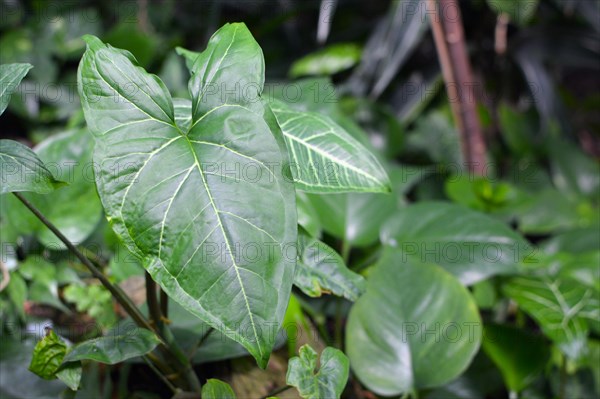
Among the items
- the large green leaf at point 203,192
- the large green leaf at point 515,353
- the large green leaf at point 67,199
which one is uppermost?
the large green leaf at point 203,192

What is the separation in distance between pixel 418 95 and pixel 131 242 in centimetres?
167

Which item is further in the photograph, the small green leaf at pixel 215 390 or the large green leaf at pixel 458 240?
the large green leaf at pixel 458 240

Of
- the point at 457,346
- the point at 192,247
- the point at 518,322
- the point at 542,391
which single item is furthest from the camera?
the point at 518,322

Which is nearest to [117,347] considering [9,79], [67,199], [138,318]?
[138,318]

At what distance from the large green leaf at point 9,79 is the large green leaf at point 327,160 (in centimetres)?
33

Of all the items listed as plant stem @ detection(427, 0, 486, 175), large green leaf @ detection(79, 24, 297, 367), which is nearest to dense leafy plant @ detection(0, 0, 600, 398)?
large green leaf @ detection(79, 24, 297, 367)

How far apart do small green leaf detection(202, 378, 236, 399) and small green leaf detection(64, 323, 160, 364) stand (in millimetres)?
88

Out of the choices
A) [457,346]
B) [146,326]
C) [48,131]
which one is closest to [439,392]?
[457,346]

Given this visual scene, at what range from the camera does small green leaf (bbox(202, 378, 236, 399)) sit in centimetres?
69

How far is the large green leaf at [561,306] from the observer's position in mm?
1041

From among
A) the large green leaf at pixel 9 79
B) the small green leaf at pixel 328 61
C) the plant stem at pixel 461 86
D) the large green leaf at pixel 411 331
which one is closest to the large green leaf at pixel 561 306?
the large green leaf at pixel 411 331

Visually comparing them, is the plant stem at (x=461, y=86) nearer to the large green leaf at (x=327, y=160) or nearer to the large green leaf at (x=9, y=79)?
the large green leaf at (x=327, y=160)

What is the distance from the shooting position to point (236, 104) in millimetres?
666

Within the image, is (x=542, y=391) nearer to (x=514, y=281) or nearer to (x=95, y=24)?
(x=514, y=281)
